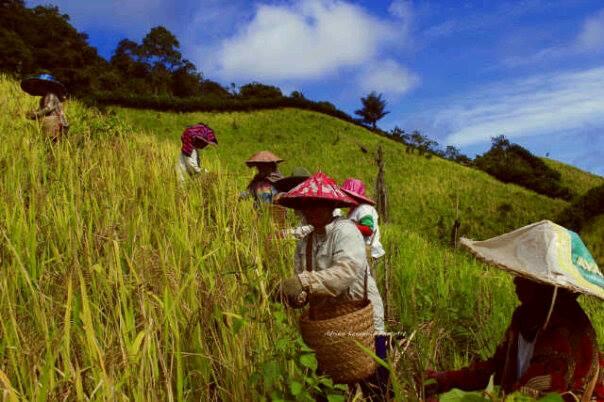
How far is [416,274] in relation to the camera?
453 cm

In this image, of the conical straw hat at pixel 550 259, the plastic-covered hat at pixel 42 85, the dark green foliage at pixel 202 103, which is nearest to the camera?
the conical straw hat at pixel 550 259

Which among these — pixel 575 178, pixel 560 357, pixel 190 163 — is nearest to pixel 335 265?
pixel 560 357

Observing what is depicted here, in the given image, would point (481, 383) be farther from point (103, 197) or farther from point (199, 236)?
point (103, 197)

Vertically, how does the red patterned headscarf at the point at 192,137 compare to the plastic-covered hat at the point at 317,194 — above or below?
above

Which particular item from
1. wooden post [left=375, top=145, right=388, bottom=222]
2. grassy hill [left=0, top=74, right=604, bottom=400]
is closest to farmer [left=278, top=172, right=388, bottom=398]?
grassy hill [left=0, top=74, right=604, bottom=400]

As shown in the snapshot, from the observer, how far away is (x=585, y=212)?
8.98 m

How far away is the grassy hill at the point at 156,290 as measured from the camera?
1.58 meters

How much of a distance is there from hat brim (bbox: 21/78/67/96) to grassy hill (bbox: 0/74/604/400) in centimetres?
41

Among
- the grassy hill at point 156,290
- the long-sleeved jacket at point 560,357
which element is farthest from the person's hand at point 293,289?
the long-sleeved jacket at point 560,357

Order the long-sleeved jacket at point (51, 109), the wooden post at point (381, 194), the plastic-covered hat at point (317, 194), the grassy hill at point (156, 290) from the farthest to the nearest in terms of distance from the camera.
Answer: the wooden post at point (381, 194)
the long-sleeved jacket at point (51, 109)
the plastic-covered hat at point (317, 194)
the grassy hill at point (156, 290)

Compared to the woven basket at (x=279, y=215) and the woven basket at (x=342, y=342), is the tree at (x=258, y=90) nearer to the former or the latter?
the woven basket at (x=279, y=215)

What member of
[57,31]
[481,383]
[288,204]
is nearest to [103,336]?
[288,204]

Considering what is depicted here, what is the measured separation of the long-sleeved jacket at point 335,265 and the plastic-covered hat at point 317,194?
12cm

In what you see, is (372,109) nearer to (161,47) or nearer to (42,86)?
(161,47)
